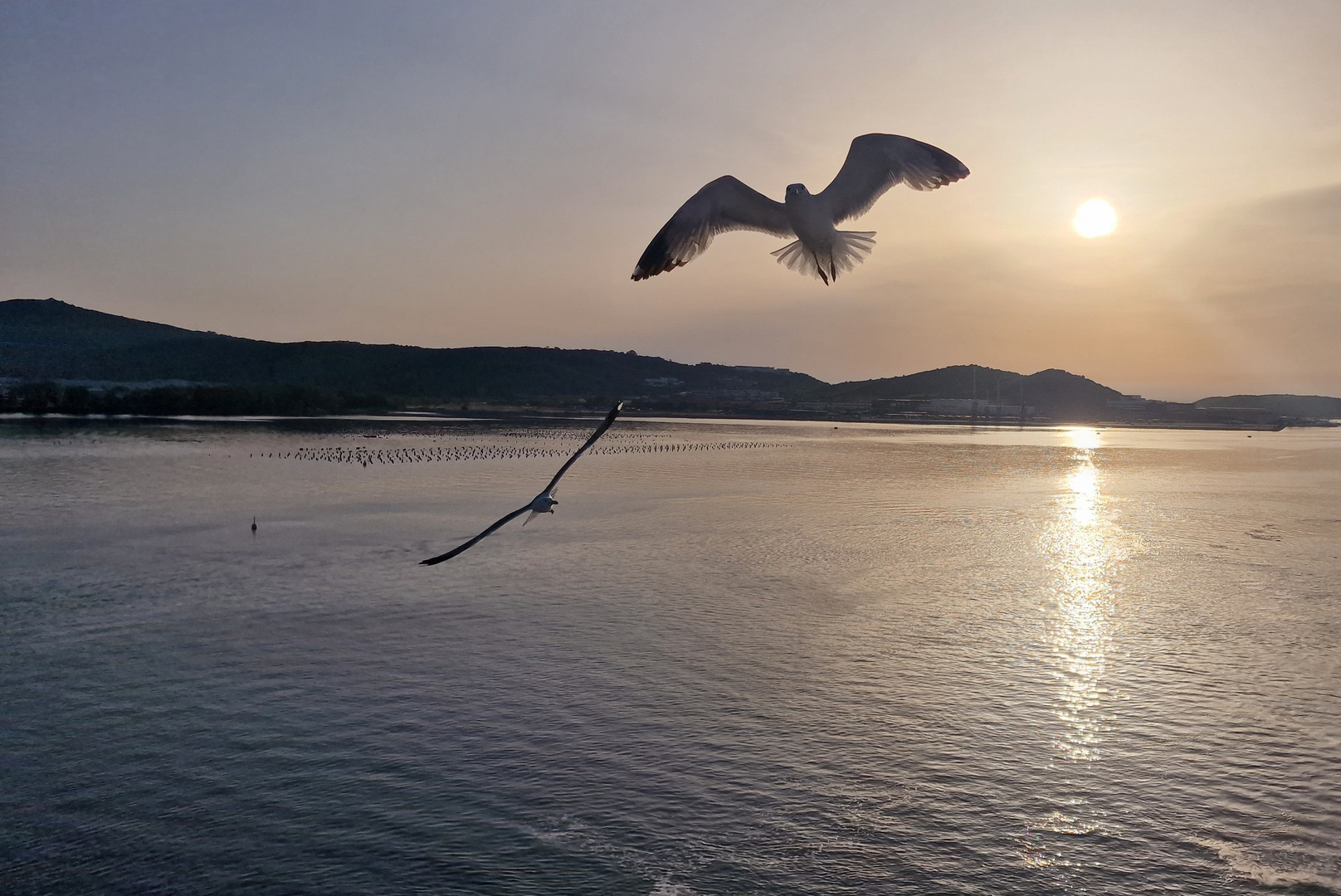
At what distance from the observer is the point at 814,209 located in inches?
436

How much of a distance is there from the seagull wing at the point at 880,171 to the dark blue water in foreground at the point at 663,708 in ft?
21.7

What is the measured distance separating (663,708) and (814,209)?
7.08 m

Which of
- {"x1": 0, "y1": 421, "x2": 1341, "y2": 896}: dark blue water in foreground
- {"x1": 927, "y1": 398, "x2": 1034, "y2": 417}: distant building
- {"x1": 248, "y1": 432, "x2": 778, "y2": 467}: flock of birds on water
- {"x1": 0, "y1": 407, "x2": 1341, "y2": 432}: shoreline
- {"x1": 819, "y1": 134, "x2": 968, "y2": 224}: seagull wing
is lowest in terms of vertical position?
{"x1": 0, "y1": 421, "x2": 1341, "y2": 896}: dark blue water in foreground

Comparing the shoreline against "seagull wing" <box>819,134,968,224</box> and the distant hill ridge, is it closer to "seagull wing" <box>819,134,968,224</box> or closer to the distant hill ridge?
the distant hill ridge

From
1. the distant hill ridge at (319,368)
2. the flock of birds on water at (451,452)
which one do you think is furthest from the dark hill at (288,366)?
the flock of birds on water at (451,452)

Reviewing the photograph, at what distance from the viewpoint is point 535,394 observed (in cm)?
18775

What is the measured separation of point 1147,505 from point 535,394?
15445cm

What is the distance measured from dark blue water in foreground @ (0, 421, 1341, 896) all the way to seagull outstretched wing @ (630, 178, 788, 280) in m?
5.86

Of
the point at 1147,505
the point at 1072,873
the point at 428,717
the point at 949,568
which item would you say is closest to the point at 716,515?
the point at 949,568

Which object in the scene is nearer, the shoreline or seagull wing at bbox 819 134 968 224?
Result: seagull wing at bbox 819 134 968 224

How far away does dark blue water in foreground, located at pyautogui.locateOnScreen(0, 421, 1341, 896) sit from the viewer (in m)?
10.1

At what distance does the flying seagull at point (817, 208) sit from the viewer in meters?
10.5

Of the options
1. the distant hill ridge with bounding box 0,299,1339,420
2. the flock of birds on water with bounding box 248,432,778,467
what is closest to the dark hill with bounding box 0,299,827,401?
the distant hill ridge with bounding box 0,299,1339,420

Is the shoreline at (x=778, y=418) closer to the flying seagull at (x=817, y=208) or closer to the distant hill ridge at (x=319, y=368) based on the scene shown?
the distant hill ridge at (x=319, y=368)
